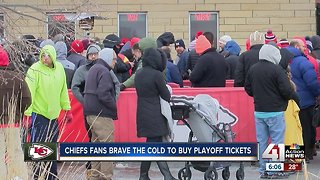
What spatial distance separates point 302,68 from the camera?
12578 mm

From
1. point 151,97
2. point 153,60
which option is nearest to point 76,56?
point 153,60

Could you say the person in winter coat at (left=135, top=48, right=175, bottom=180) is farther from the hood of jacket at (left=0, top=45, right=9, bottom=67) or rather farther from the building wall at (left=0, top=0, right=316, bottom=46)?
the building wall at (left=0, top=0, right=316, bottom=46)

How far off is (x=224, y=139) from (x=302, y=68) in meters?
2.37

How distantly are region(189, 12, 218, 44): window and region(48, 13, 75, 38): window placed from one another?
16.5 m

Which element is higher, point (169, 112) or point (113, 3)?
point (113, 3)

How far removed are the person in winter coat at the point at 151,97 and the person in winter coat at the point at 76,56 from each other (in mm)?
2916

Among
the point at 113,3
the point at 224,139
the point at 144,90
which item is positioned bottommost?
the point at 224,139

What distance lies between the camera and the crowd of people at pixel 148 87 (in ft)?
32.9

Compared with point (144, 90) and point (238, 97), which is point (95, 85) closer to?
point (144, 90)

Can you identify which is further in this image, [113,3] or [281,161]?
Answer: [113,3]

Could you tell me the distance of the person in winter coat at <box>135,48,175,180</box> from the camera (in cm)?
1061

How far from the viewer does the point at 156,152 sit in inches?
242

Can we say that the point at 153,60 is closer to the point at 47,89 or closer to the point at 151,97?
the point at 151,97

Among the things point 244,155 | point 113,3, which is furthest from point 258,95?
point 113,3
